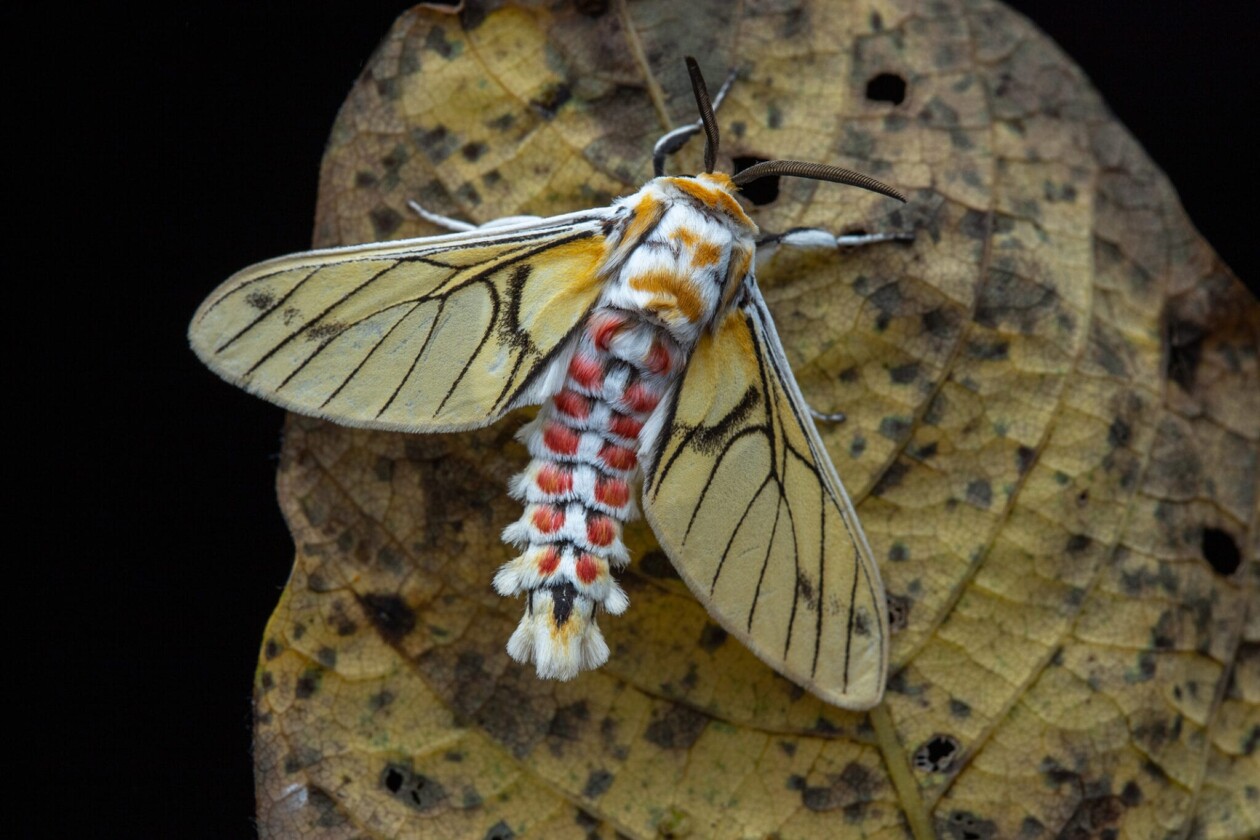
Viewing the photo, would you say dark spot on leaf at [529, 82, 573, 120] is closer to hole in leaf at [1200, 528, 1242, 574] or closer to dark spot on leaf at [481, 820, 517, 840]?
dark spot on leaf at [481, 820, 517, 840]

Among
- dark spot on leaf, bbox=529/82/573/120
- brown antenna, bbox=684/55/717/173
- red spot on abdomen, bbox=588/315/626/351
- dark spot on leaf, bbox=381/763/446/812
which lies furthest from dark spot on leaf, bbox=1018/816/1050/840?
dark spot on leaf, bbox=529/82/573/120

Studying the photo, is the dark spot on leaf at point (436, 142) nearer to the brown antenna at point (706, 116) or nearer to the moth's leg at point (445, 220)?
the moth's leg at point (445, 220)

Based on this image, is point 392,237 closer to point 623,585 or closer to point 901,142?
point 623,585

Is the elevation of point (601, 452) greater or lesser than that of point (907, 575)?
greater

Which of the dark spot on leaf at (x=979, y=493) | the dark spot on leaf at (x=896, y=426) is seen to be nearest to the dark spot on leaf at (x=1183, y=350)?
the dark spot on leaf at (x=979, y=493)

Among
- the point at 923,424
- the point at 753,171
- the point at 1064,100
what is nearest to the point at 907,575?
the point at 923,424

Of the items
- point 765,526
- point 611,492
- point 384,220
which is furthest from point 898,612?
point 384,220

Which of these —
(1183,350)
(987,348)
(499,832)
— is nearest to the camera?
(499,832)

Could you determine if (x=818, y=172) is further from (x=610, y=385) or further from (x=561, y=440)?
(x=561, y=440)
